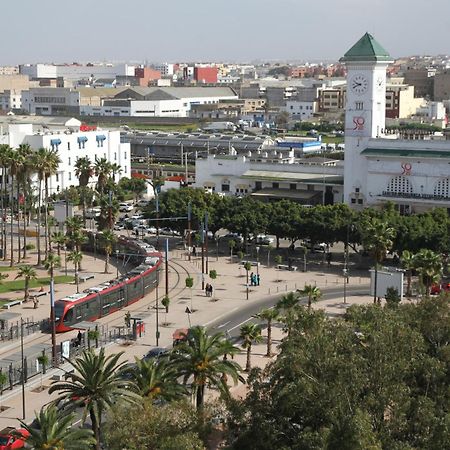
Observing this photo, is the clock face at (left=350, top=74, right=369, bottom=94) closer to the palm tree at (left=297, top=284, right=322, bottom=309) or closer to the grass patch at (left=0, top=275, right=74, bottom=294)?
the grass patch at (left=0, top=275, right=74, bottom=294)

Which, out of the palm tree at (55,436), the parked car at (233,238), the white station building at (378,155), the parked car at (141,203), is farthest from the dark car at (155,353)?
the parked car at (141,203)

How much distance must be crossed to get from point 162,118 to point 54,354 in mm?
143581

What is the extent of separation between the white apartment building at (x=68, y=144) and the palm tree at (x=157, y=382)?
69364 mm

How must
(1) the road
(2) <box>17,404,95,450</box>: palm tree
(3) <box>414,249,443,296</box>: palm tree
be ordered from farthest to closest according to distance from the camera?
(3) <box>414,249,443,296</box>: palm tree
(1) the road
(2) <box>17,404,95,450</box>: palm tree

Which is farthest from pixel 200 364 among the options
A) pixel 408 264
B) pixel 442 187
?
pixel 442 187

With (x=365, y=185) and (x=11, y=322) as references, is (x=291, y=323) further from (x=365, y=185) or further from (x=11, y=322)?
→ (x=365, y=185)

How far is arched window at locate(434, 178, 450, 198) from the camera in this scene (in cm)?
7956

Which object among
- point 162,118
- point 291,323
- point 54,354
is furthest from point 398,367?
point 162,118

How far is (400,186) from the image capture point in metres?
82.1

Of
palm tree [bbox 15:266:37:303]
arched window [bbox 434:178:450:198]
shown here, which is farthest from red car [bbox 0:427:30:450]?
arched window [bbox 434:178:450:198]

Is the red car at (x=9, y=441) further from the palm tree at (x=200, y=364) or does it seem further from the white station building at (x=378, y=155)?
the white station building at (x=378, y=155)

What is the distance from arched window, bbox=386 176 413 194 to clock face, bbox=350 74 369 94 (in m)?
9.51

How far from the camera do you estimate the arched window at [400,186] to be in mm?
81625

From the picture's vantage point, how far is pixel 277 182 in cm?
9238
